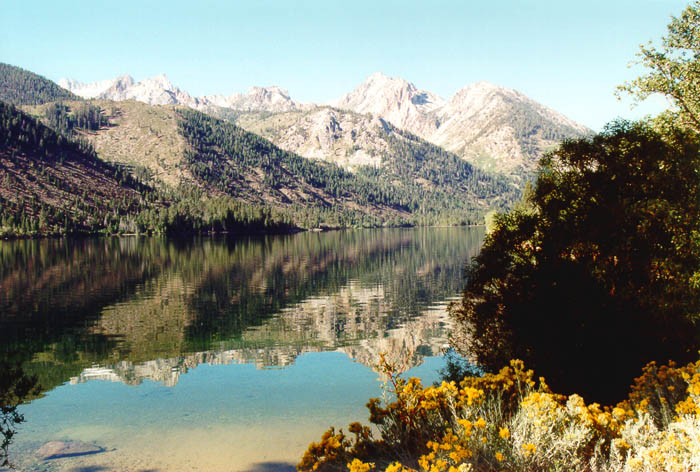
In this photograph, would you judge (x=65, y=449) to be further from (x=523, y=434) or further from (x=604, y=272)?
(x=604, y=272)

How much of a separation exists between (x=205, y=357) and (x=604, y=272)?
27.9 m

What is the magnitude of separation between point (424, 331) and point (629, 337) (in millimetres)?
23551

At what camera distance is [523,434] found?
34.9 ft

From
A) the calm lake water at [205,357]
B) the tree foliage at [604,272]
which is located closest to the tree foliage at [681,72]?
the tree foliage at [604,272]

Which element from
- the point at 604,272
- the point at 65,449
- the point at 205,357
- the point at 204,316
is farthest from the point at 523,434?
the point at 204,316

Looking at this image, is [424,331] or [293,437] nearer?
[293,437]

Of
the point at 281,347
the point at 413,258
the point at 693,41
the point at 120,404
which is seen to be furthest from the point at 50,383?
the point at 413,258

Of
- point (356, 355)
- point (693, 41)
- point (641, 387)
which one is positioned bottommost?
point (356, 355)

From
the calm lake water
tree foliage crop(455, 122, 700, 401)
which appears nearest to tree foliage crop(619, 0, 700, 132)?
tree foliage crop(455, 122, 700, 401)

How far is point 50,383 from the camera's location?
108ft

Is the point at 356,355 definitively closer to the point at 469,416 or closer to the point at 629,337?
the point at 629,337

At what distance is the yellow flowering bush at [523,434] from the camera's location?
9.50m

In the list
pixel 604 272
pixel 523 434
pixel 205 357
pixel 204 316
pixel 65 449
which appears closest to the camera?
pixel 523 434

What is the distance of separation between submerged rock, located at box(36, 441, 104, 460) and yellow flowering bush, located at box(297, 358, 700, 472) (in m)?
15.6
